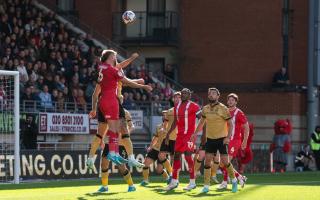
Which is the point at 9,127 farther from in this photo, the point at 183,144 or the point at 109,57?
the point at 109,57

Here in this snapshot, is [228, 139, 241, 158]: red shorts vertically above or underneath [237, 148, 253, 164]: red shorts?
above

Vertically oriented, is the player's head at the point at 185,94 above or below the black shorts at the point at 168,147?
above

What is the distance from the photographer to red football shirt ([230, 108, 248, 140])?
73.2 feet

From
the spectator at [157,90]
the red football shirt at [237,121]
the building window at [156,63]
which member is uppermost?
the building window at [156,63]

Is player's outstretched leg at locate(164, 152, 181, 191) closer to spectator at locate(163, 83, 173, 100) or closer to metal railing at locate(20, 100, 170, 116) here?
metal railing at locate(20, 100, 170, 116)

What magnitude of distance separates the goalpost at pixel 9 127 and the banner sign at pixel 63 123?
4891 millimetres

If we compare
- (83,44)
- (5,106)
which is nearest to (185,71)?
(83,44)

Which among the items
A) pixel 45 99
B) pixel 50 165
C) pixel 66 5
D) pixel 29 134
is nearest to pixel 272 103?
pixel 66 5

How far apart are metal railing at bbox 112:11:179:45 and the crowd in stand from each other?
4.20 metres

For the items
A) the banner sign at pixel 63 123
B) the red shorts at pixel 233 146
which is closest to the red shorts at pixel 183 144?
the red shorts at pixel 233 146

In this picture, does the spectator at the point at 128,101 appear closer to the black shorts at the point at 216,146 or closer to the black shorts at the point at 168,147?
the black shorts at the point at 168,147

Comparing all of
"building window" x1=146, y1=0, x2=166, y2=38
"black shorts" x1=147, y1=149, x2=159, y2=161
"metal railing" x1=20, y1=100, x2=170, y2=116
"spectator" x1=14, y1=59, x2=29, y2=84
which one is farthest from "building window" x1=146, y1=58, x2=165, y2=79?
"black shorts" x1=147, y1=149, x2=159, y2=161

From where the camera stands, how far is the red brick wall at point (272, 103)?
4184 cm

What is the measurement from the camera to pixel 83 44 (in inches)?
1566
